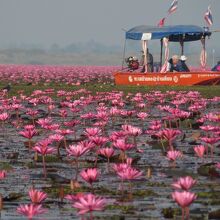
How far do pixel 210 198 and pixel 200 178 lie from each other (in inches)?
47.0

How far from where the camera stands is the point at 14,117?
16.4 metres

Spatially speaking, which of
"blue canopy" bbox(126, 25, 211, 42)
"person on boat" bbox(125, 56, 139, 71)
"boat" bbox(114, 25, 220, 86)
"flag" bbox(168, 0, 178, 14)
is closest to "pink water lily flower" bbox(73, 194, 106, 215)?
"boat" bbox(114, 25, 220, 86)

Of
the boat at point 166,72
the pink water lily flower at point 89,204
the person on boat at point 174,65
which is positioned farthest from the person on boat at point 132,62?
the pink water lily flower at point 89,204

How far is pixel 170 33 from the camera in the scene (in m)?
33.8

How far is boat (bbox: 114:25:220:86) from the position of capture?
32.7 metres

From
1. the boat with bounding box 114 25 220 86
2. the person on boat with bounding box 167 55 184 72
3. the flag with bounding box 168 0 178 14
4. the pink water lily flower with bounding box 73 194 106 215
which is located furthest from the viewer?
the flag with bounding box 168 0 178 14

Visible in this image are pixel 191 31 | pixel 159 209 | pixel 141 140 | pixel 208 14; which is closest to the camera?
pixel 159 209

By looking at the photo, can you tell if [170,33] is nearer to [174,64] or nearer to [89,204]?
[174,64]

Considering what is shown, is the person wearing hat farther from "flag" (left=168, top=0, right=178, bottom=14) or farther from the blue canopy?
"flag" (left=168, top=0, right=178, bottom=14)

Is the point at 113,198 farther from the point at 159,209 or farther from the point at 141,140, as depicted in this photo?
the point at 141,140

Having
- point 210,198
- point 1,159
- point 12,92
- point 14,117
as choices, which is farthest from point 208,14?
point 210,198

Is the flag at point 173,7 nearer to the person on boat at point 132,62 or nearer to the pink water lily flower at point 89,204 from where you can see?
the person on boat at point 132,62

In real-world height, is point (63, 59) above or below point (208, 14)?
below

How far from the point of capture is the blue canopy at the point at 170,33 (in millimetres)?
33781
